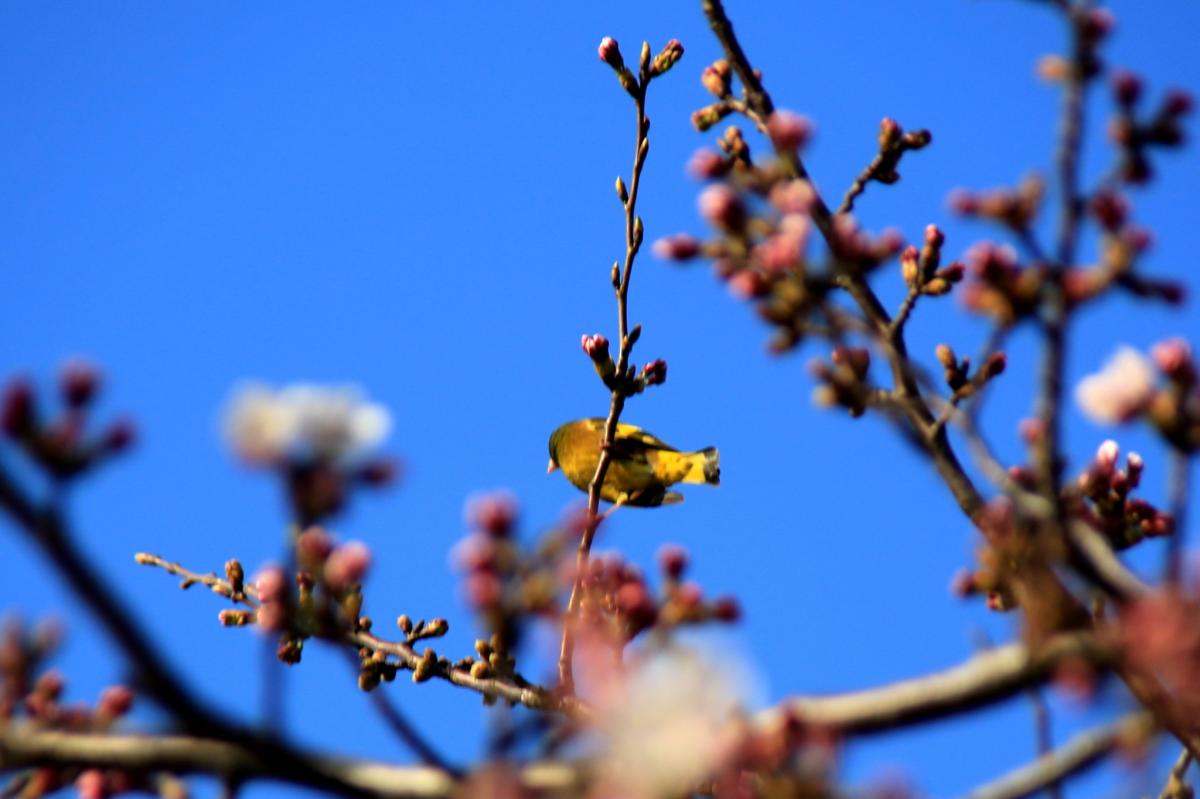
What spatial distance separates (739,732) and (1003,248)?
1.16 metres

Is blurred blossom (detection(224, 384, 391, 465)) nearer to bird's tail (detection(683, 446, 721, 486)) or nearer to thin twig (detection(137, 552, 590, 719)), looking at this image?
thin twig (detection(137, 552, 590, 719))

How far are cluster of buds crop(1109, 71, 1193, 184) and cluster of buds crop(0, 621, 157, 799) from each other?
2.37 m

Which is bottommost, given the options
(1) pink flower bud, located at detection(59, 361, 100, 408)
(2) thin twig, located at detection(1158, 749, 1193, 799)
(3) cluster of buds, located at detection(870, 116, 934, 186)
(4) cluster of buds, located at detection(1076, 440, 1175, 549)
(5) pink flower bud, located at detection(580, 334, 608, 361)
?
(2) thin twig, located at detection(1158, 749, 1193, 799)

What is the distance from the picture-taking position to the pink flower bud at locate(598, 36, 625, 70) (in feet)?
16.4

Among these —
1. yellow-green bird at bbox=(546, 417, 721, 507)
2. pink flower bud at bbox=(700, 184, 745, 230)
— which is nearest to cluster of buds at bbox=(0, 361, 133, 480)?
pink flower bud at bbox=(700, 184, 745, 230)

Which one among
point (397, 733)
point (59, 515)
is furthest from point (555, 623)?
point (59, 515)

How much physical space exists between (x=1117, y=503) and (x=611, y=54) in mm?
2601

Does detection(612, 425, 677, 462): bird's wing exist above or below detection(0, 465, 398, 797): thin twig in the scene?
above

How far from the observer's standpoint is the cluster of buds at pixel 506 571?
2254mm

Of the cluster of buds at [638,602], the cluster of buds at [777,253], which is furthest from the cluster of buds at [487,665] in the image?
the cluster of buds at [777,253]

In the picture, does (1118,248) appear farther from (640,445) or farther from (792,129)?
(640,445)

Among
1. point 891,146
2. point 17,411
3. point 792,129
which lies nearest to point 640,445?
point 891,146

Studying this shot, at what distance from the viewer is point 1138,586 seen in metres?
2.34

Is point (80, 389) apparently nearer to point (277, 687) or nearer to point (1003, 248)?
point (277, 687)
